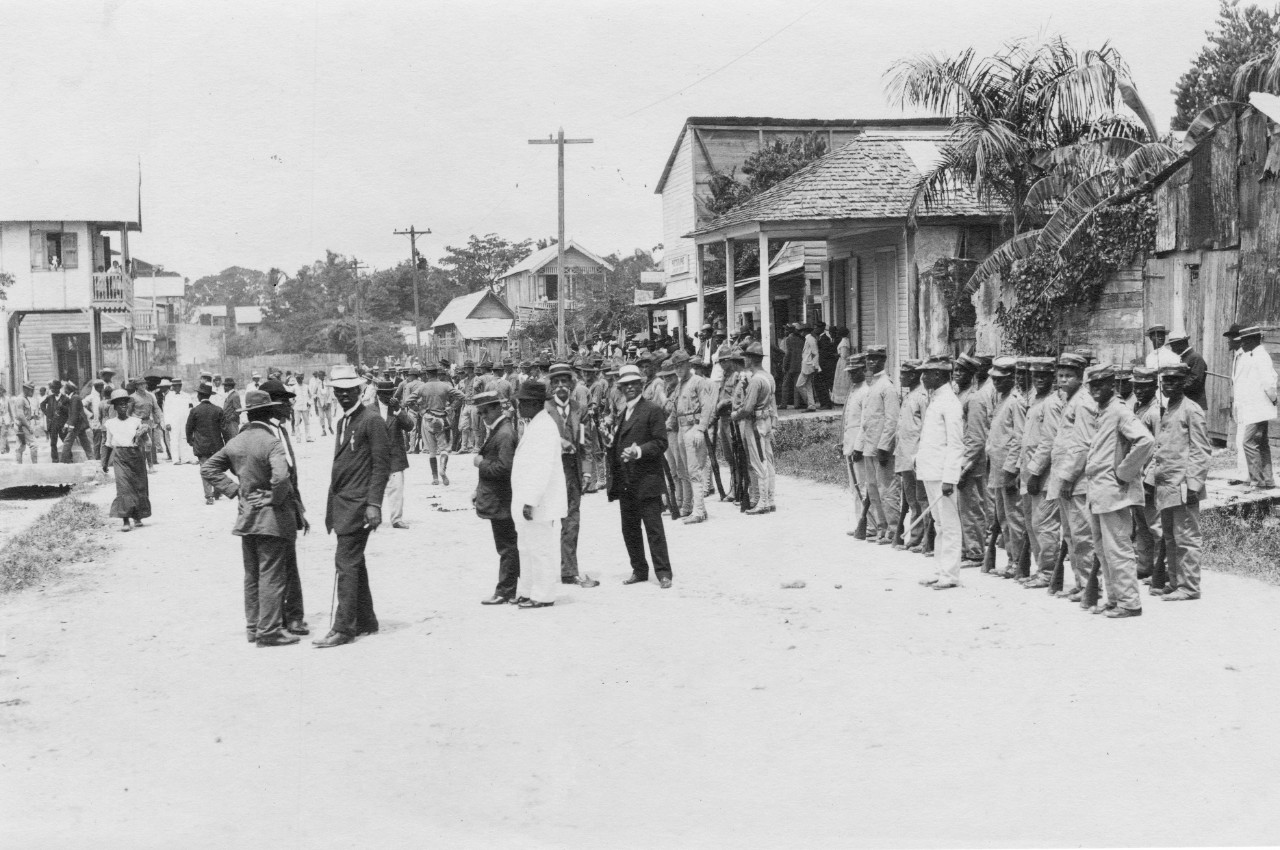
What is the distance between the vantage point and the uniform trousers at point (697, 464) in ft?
45.3

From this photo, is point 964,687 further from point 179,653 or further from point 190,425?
point 190,425

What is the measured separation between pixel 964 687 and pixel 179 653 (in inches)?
206

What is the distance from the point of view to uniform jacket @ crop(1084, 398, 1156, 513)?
8.16 m

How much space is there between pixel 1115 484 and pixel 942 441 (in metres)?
1.77

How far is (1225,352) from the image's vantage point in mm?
15070

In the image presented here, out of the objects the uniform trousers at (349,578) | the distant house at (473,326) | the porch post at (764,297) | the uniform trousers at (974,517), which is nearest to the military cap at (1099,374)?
the uniform trousers at (974,517)

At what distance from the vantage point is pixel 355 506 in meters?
8.42

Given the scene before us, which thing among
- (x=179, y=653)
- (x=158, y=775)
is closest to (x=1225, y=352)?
(x=179, y=653)

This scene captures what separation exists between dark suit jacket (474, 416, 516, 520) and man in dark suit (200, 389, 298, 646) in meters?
1.55

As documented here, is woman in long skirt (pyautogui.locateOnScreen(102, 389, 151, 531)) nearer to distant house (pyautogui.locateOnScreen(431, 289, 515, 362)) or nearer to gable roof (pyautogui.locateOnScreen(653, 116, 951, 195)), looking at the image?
gable roof (pyautogui.locateOnScreen(653, 116, 951, 195))

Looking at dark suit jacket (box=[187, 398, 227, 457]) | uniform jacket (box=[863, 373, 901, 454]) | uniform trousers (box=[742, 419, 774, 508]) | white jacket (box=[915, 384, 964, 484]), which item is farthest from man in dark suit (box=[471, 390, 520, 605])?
dark suit jacket (box=[187, 398, 227, 457])

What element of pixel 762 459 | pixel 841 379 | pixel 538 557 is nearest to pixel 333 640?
pixel 538 557

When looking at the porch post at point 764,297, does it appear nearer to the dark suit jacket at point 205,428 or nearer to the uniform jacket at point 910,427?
the dark suit jacket at point 205,428

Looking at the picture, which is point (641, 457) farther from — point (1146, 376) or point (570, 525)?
point (1146, 376)
